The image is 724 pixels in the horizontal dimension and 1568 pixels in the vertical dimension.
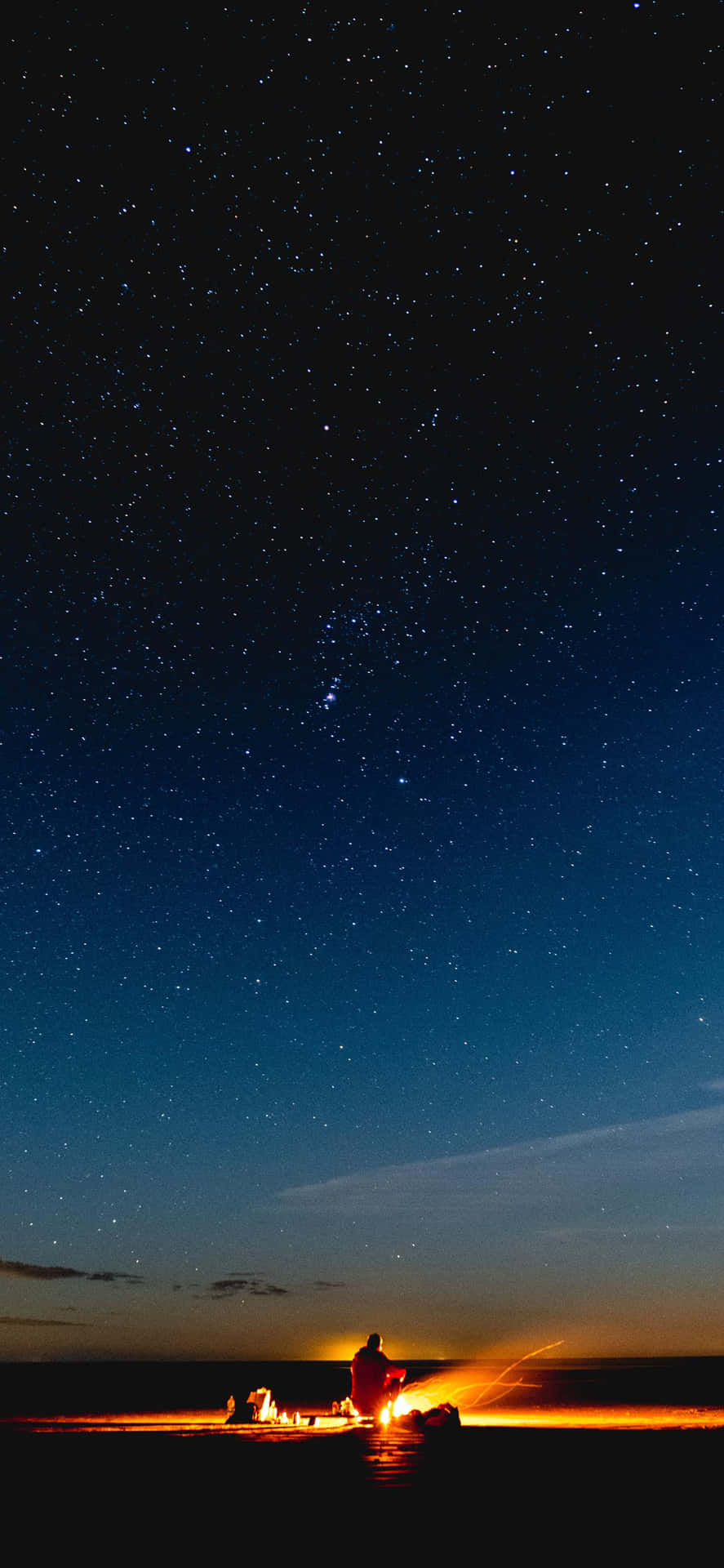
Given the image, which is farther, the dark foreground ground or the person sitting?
the person sitting

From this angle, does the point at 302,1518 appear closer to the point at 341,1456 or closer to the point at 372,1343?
the point at 341,1456

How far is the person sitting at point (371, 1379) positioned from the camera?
38.7 feet

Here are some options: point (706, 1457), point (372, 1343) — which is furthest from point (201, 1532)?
point (372, 1343)

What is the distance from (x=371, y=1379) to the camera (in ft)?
39.2

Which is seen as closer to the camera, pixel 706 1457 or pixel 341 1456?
pixel 341 1456

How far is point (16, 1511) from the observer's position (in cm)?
600

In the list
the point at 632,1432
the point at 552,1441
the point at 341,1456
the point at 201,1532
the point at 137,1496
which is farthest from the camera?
the point at 632,1432

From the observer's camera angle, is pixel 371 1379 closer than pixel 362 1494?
No

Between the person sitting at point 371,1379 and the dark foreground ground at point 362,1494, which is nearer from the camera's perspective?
the dark foreground ground at point 362,1494

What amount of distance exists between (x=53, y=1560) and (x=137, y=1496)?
6.46 feet

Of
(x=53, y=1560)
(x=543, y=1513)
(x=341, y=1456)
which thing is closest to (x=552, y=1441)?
(x=341, y=1456)

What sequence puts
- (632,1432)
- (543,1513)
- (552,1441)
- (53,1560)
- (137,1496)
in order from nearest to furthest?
(53,1560)
(543,1513)
(137,1496)
(552,1441)
(632,1432)

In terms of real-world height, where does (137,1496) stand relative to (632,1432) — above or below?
above

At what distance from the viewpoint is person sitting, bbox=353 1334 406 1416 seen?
11.8 m
